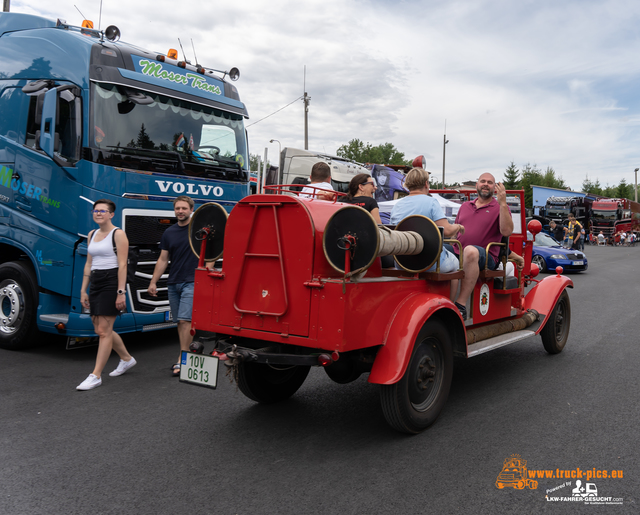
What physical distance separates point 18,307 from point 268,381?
3.64 metres

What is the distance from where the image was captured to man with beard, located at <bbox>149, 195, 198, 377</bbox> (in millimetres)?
5445

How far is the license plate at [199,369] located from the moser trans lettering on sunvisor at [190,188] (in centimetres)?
318

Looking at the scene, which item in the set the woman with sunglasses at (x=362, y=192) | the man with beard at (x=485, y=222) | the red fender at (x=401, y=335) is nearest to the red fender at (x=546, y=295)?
the man with beard at (x=485, y=222)

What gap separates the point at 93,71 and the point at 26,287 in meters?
2.64

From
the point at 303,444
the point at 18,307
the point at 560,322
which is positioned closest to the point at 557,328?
the point at 560,322

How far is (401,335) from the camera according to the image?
3.64m

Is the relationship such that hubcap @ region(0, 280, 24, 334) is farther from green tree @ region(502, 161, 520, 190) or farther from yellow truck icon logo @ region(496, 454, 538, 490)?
green tree @ region(502, 161, 520, 190)

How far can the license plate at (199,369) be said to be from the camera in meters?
3.62

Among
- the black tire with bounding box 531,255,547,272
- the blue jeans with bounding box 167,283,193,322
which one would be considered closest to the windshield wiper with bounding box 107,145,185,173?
the blue jeans with bounding box 167,283,193,322

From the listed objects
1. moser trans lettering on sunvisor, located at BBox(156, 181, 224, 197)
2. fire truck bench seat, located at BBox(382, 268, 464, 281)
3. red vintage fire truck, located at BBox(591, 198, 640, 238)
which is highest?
red vintage fire truck, located at BBox(591, 198, 640, 238)

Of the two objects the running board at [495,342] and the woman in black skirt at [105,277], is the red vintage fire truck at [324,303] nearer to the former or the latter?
the running board at [495,342]

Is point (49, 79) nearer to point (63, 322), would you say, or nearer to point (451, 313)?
point (63, 322)

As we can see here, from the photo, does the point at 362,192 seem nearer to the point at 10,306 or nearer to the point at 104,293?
the point at 104,293

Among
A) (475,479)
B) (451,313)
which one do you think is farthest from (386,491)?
(451,313)
